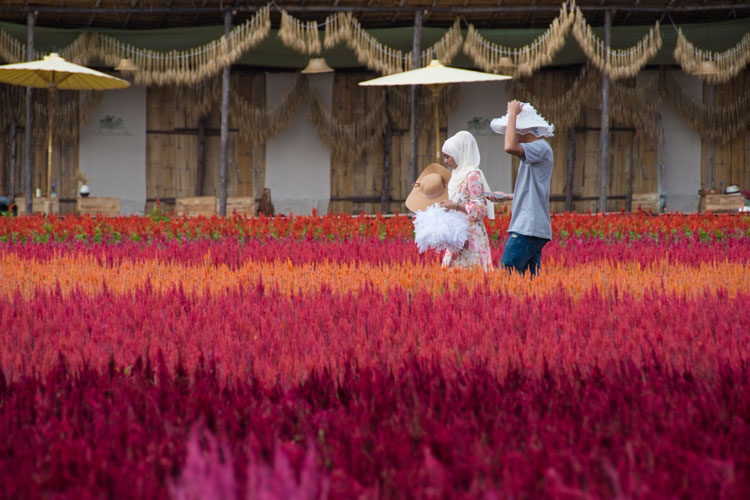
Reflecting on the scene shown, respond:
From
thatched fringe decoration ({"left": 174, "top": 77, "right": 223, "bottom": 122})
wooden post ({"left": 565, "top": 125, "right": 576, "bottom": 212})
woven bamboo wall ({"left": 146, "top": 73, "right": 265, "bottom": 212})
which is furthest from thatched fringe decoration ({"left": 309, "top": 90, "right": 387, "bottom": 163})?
wooden post ({"left": 565, "top": 125, "right": 576, "bottom": 212})

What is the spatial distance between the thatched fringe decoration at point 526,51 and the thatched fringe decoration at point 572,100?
2095mm

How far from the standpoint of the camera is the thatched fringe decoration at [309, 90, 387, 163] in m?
19.5

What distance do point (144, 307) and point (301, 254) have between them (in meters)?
3.28

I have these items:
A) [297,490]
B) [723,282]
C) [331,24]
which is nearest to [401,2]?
[331,24]

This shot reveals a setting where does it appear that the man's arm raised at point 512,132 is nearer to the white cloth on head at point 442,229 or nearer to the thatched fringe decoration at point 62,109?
the white cloth on head at point 442,229

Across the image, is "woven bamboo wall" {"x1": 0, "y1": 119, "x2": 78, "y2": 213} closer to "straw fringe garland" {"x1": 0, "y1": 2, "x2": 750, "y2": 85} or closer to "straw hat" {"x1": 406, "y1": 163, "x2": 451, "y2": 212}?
"straw fringe garland" {"x1": 0, "y1": 2, "x2": 750, "y2": 85}

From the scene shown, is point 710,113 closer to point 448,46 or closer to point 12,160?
point 448,46

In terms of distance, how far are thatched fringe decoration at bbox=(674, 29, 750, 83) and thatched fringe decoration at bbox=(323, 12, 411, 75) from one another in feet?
16.7

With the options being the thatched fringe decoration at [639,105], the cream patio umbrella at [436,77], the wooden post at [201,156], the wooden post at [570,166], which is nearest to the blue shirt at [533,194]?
the cream patio umbrella at [436,77]

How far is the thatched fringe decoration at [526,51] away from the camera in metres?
15.9

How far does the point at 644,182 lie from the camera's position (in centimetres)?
2000

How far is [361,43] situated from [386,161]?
379cm

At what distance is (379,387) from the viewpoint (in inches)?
103

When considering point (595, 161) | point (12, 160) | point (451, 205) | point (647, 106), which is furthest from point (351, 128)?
point (451, 205)
